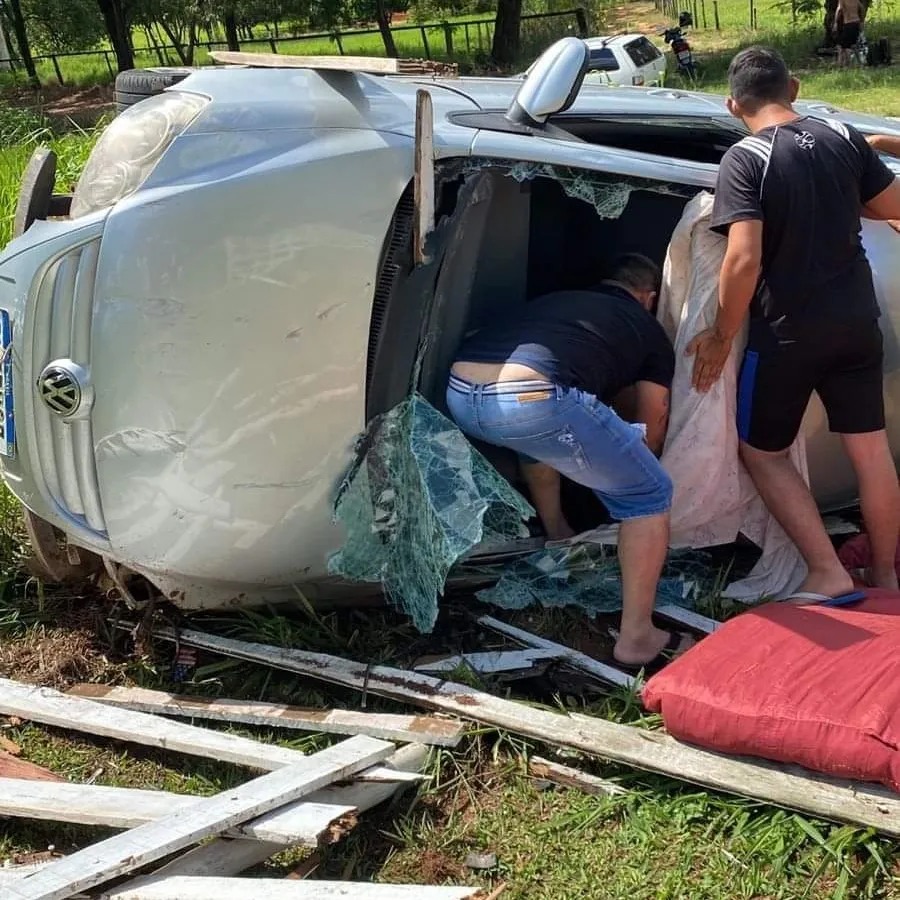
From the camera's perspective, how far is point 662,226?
3453mm

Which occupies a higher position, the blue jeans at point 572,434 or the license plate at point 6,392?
the license plate at point 6,392

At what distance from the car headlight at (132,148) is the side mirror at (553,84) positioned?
0.85 metres

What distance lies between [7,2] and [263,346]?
34010mm

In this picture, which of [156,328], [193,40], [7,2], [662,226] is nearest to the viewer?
[156,328]

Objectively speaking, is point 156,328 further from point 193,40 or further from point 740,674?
point 193,40

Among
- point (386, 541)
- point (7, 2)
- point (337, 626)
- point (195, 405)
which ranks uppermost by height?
point (7, 2)

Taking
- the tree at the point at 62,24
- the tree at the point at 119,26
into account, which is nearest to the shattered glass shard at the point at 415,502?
the tree at the point at 119,26

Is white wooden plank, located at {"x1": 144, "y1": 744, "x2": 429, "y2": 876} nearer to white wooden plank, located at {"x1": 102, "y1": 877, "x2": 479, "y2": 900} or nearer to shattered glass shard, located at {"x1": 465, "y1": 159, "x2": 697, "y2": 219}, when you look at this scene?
white wooden plank, located at {"x1": 102, "y1": 877, "x2": 479, "y2": 900}

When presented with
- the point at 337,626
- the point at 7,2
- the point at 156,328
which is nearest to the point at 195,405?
the point at 156,328

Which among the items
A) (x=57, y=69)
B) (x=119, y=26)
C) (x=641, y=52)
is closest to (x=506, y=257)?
(x=641, y=52)

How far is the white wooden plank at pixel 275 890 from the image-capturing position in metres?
2.16

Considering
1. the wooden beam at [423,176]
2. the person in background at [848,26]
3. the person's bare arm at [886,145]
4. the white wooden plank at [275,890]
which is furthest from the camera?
the person in background at [848,26]

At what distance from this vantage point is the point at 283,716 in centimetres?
287

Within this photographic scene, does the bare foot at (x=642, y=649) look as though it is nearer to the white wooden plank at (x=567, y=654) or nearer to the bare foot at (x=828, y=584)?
the white wooden plank at (x=567, y=654)
